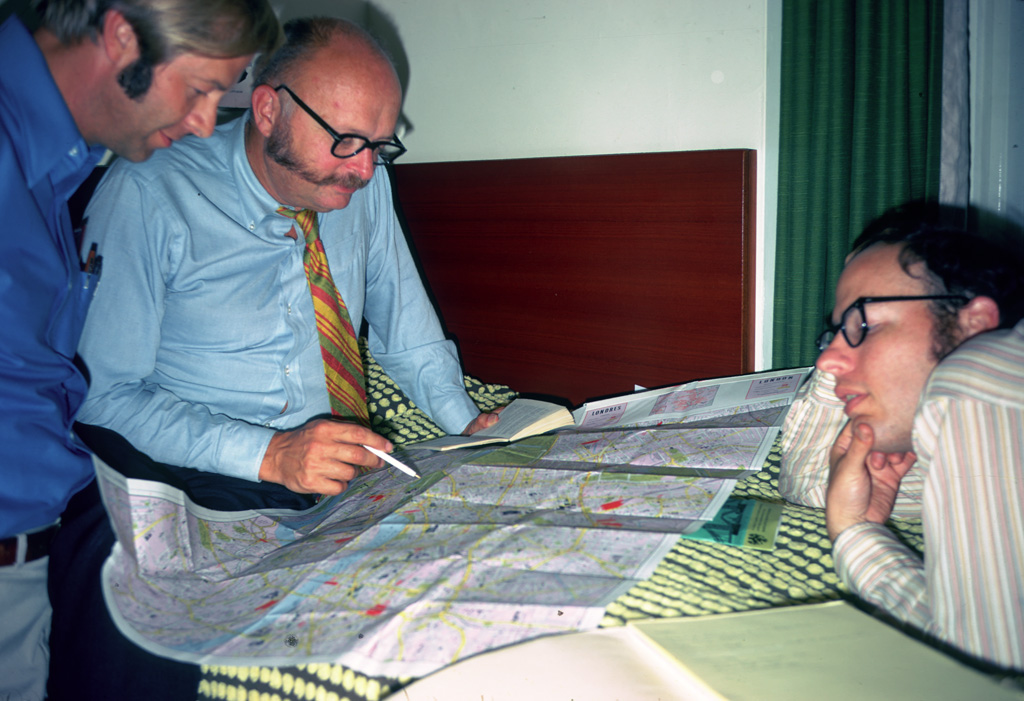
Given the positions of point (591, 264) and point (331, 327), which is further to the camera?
point (591, 264)

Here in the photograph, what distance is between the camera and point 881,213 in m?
1.88

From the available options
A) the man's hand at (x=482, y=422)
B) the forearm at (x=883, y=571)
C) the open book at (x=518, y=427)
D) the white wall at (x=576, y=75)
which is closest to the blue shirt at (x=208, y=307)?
the man's hand at (x=482, y=422)

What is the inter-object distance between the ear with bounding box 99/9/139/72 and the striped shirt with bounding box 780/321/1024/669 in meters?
1.07

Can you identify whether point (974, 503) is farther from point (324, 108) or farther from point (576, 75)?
point (576, 75)

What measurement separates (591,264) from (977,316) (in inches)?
53.8

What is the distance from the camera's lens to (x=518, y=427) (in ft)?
4.34

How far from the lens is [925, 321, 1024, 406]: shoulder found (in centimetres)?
75

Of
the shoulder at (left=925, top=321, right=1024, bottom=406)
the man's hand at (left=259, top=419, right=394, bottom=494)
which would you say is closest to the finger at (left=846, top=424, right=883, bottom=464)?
the shoulder at (left=925, top=321, right=1024, bottom=406)

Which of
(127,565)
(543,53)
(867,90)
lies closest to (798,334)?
(867,90)

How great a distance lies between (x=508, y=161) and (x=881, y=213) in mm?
1175

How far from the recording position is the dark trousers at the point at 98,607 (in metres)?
0.89

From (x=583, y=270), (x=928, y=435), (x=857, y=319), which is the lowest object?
(x=928, y=435)

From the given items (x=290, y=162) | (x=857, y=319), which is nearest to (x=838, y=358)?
(x=857, y=319)

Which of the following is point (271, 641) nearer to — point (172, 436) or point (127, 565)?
point (127, 565)
